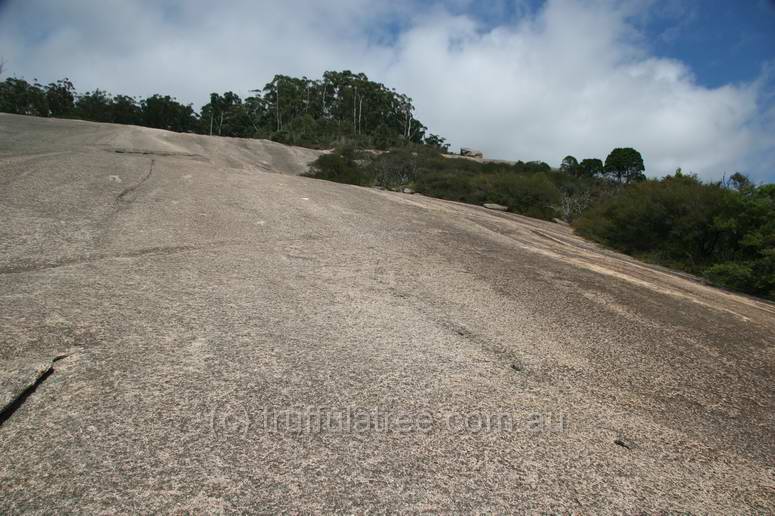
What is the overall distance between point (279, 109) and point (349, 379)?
7169cm

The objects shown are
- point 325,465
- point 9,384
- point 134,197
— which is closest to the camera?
point 325,465

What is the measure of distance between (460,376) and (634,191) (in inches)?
576

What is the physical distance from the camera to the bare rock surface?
69.7 inches

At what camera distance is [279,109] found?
222ft

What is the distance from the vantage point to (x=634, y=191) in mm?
14562

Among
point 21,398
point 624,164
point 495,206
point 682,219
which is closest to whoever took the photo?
point 21,398

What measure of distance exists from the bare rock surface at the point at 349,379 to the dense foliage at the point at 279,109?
44.3 m

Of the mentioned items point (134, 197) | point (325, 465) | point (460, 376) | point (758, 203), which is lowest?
point (325, 465)

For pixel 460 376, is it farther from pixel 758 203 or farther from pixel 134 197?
pixel 758 203

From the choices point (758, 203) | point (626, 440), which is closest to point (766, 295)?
point (758, 203)

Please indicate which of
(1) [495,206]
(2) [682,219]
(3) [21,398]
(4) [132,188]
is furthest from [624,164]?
(3) [21,398]

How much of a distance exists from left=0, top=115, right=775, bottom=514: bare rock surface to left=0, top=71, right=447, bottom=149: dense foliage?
44297mm

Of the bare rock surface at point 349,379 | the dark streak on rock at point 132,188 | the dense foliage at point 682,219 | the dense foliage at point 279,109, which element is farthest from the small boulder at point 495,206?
the dense foliage at point 279,109

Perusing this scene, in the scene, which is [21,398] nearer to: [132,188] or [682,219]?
[132,188]
